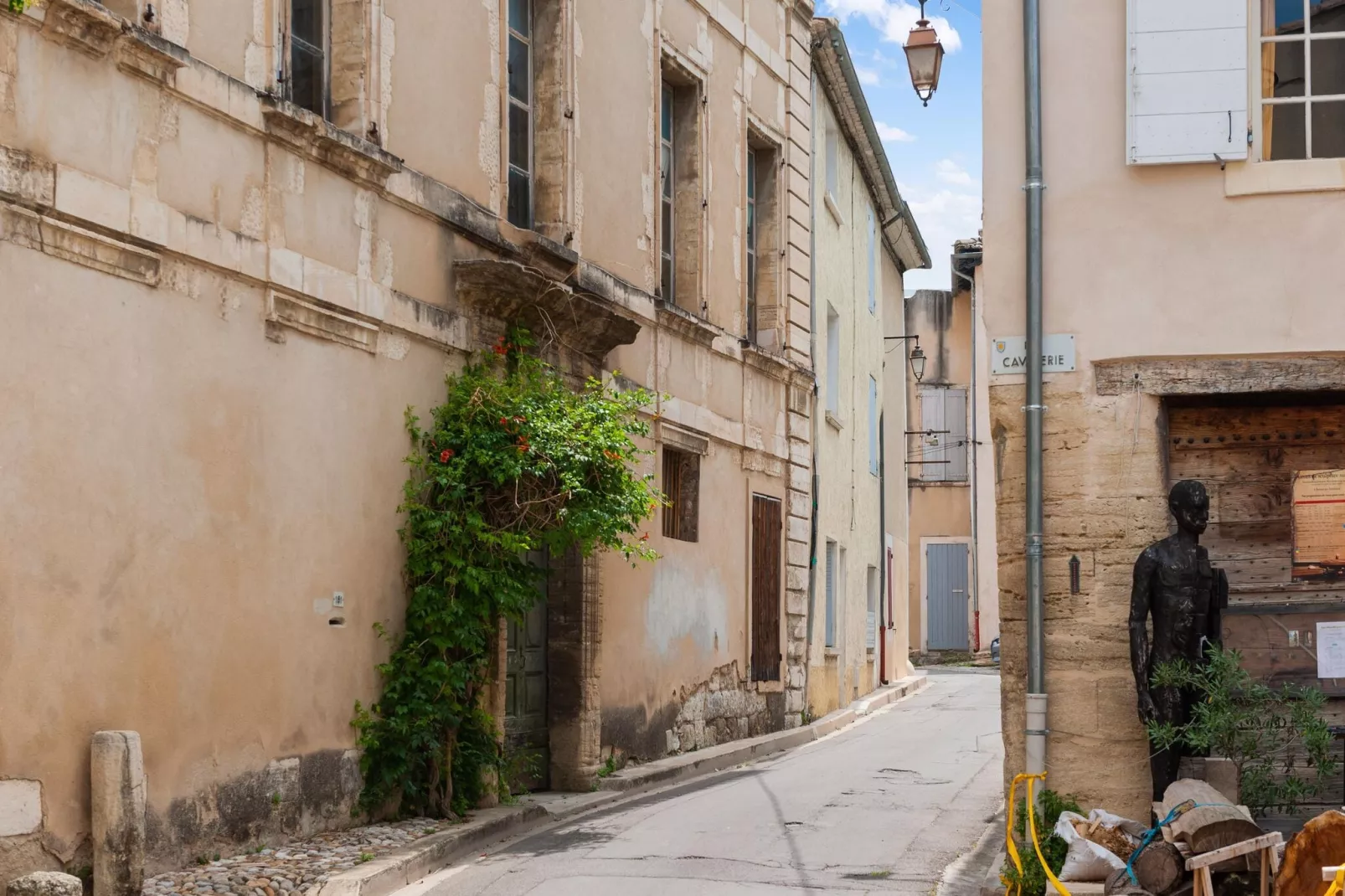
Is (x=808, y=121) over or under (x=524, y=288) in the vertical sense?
over

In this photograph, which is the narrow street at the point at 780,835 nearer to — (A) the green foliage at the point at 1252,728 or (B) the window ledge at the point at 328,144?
(A) the green foliage at the point at 1252,728

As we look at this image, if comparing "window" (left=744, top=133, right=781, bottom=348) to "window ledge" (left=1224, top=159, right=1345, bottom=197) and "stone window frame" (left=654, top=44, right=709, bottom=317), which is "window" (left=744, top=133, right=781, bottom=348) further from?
"window ledge" (left=1224, top=159, right=1345, bottom=197)

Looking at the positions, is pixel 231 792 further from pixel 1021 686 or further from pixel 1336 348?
pixel 1336 348

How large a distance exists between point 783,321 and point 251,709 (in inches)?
384

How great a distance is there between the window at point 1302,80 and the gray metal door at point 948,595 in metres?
25.8

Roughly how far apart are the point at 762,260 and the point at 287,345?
895cm

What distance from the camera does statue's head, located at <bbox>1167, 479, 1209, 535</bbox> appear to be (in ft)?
24.8

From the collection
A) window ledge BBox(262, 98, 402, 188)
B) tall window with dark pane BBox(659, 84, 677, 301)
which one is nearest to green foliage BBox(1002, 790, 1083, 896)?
window ledge BBox(262, 98, 402, 188)

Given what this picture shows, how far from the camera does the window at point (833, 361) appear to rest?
2000 centimetres

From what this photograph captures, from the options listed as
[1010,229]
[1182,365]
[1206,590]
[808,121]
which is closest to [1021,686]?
[1206,590]

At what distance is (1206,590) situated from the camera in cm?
761

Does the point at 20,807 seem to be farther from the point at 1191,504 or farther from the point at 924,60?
the point at 924,60

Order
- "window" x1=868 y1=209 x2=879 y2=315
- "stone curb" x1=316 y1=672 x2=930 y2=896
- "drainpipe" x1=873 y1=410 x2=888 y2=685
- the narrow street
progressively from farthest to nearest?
"window" x1=868 y1=209 x2=879 y2=315, "drainpipe" x1=873 y1=410 x2=888 y2=685, the narrow street, "stone curb" x1=316 y1=672 x2=930 y2=896

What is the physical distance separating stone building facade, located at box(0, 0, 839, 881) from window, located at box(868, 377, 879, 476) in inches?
346
